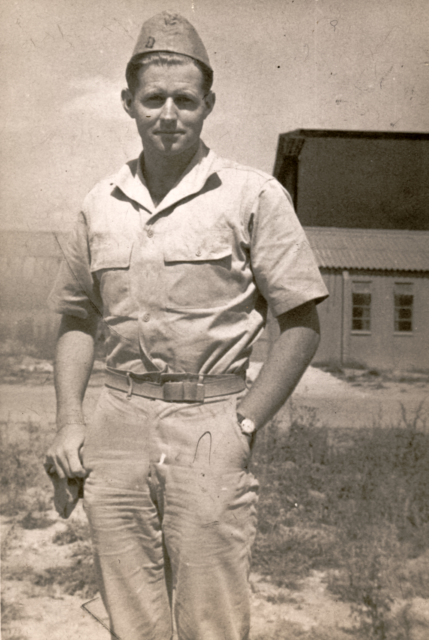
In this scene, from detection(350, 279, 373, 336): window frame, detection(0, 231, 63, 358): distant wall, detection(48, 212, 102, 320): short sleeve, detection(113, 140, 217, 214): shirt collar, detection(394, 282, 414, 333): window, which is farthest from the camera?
detection(350, 279, 373, 336): window frame

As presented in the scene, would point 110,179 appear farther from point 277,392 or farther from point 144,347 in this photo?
point 277,392

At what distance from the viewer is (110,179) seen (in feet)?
5.93

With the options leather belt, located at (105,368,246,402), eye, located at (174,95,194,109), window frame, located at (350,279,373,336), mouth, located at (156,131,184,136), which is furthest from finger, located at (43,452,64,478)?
window frame, located at (350,279,373,336)

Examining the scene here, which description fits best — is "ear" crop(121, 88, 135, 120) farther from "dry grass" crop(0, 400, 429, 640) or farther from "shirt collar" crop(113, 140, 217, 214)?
"dry grass" crop(0, 400, 429, 640)

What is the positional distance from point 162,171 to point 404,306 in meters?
2.08

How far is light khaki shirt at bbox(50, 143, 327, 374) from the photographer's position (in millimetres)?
1634

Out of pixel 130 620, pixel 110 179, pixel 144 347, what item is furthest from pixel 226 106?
pixel 130 620

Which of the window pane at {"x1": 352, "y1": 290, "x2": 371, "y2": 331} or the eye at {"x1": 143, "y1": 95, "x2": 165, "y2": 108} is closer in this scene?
the eye at {"x1": 143, "y1": 95, "x2": 165, "y2": 108}

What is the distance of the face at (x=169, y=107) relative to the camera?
Result: 162 cm

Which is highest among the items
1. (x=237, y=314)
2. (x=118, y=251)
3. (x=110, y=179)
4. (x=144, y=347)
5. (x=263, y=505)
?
(x=110, y=179)

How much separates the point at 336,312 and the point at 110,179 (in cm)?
404

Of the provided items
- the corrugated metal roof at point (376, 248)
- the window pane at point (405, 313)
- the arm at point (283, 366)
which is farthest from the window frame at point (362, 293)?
the arm at point (283, 366)

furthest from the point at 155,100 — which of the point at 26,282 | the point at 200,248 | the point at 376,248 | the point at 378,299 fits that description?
the point at 378,299

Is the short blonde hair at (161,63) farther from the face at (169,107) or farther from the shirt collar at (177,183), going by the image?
the shirt collar at (177,183)
